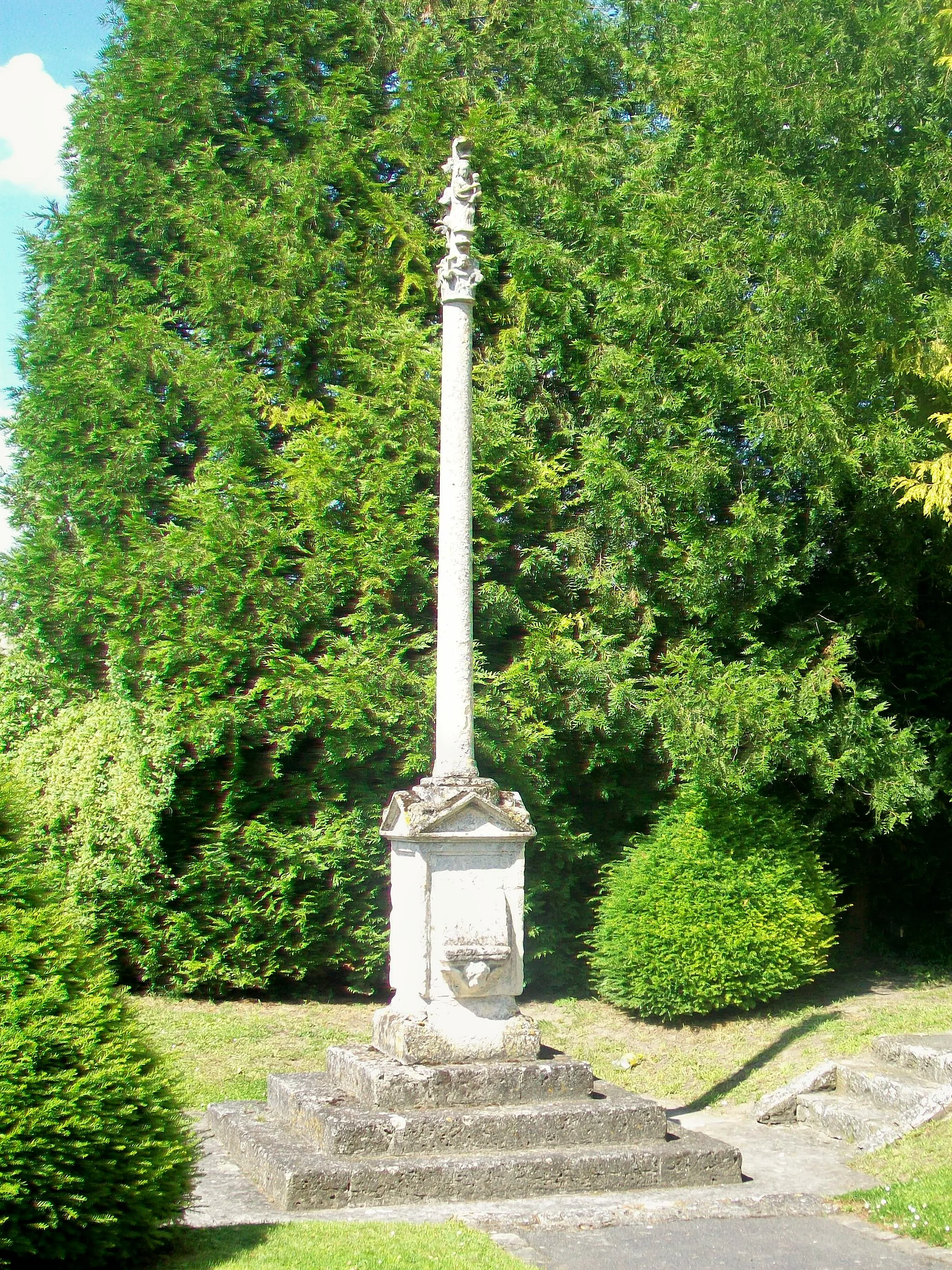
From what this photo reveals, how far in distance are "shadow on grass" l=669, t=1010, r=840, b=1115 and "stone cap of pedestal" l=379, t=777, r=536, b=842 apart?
3661mm

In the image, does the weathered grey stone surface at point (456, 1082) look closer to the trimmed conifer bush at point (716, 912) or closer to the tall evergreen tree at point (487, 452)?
the trimmed conifer bush at point (716, 912)

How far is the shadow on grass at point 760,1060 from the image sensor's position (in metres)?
9.69

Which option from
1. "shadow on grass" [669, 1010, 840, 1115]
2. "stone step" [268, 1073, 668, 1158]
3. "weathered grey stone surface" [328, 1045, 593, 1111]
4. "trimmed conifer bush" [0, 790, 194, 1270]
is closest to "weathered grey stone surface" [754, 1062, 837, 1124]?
"shadow on grass" [669, 1010, 840, 1115]

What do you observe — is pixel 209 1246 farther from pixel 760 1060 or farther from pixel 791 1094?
pixel 760 1060

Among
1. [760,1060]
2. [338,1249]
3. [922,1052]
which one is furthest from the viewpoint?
[760,1060]

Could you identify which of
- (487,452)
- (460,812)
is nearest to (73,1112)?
(460,812)

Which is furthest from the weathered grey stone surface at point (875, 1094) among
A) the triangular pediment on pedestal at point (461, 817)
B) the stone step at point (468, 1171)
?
the triangular pediment on pedestal at point (461, 817)

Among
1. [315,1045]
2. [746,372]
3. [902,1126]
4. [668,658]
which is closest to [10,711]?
[315,1045]

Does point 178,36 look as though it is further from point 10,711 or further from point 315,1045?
point 315,1045

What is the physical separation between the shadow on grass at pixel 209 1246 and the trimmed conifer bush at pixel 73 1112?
0.12m

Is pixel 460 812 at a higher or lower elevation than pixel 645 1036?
higher

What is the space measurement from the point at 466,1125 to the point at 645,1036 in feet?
17.4

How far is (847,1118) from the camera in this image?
27.6 ft

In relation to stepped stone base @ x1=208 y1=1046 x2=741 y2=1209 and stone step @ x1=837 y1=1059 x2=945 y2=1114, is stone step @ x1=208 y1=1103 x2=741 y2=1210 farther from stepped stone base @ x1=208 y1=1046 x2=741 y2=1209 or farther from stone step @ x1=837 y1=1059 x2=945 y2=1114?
stone step @ x1=837 y1=1059 x2=945 y2=1114
